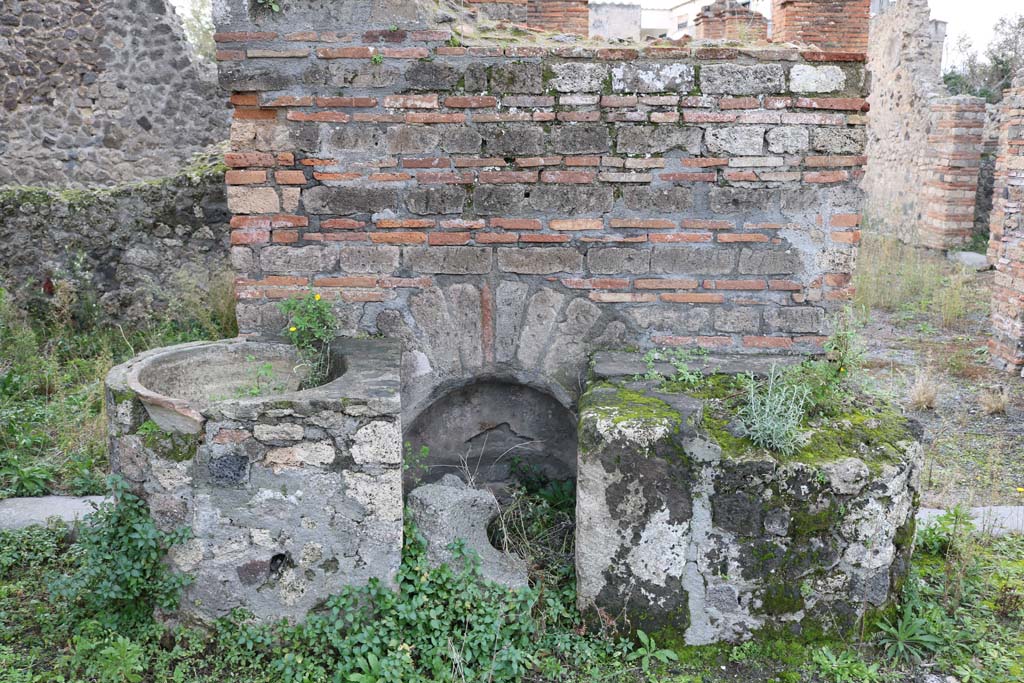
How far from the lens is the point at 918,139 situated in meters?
13.4

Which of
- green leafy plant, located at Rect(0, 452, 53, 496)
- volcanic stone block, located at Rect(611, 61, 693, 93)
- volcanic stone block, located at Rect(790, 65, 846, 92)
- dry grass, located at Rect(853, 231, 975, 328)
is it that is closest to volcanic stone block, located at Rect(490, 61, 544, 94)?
volcanic stone block, located at Rect(611, 61, 693, 93)

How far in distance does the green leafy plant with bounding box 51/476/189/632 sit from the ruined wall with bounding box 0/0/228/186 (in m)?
7.75

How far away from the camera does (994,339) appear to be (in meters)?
7.72

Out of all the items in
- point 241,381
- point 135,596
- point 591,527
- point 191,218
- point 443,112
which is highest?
point 443,112

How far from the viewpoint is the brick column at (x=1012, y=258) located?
7.27 metres

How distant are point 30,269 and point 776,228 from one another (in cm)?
651

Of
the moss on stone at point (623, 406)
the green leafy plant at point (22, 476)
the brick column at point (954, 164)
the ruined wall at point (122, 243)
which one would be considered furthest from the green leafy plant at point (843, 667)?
the brick column at point (954, 164)

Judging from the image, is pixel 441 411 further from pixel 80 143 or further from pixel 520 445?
pixel 80 143

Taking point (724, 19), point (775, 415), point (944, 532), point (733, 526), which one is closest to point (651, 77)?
point (775, 415)

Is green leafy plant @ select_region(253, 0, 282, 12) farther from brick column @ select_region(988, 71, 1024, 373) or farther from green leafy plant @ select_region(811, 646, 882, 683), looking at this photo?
brick column @ select_region(988, 71, 1024, 373)

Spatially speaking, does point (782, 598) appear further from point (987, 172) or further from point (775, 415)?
point (987, 172)

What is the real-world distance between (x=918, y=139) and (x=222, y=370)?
41.8 ft

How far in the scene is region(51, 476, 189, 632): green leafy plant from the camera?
3.33 m

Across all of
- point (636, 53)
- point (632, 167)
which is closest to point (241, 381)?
point (632, 167)
